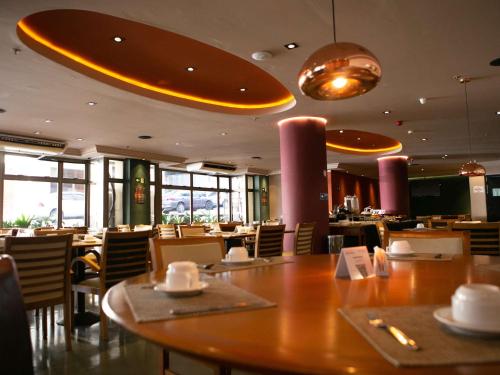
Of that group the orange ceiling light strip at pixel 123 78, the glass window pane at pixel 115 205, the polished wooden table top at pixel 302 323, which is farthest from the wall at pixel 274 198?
the polished wooden table top at pixel 302 323

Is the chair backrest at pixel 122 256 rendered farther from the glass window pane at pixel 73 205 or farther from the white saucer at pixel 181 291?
the glass window pane at pixel 73 205

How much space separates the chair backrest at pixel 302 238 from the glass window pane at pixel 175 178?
9.70m

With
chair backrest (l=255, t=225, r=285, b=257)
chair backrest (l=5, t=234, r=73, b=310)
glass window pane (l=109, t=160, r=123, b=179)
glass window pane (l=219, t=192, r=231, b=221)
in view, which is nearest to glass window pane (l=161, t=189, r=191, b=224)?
glass window pane (l=219, t=192, r=231, b=221)

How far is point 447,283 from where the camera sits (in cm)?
134

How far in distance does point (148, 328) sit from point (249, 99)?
21.4 feet

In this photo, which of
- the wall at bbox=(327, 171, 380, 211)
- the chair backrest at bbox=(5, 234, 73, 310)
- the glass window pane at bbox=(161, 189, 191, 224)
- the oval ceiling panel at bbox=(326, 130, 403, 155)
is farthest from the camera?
the wall at bbox=(327, 171, 380, 211)

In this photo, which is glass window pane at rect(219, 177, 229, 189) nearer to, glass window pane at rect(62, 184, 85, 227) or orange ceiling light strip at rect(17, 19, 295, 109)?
glass window pane at rect(62, 184, 85, 227)

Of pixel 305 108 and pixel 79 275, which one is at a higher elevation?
pixel 305 108

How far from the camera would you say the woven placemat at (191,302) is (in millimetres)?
991

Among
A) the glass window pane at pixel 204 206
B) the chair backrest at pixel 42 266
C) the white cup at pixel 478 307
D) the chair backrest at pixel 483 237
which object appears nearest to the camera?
the white cup at pixel 478 307

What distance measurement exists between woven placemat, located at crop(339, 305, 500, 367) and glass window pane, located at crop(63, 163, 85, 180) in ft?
39.6

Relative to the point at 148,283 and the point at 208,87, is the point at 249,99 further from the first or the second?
the point at 148,283

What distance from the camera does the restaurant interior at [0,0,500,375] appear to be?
86 centimetres

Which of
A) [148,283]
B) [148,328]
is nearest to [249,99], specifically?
[148,283]
